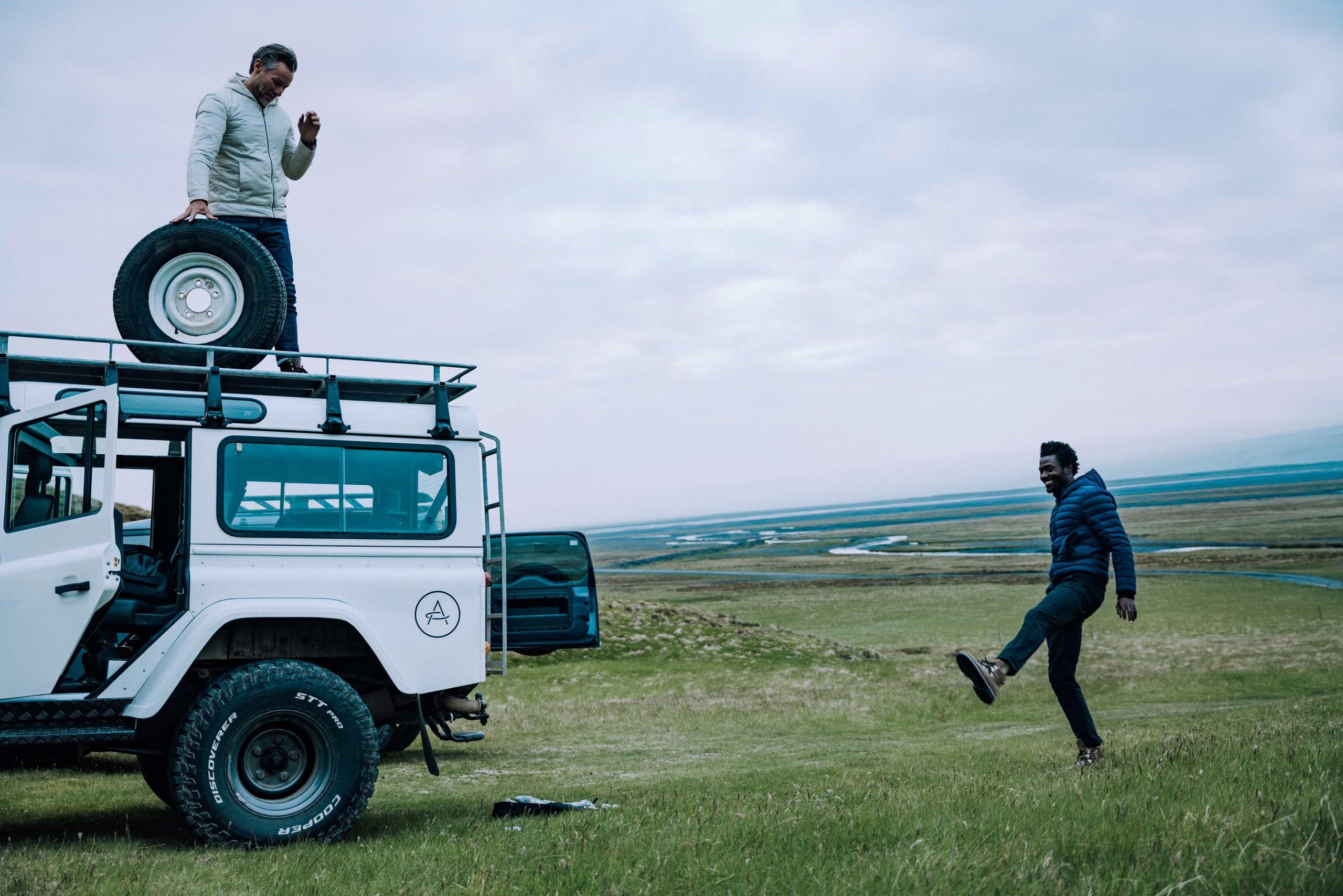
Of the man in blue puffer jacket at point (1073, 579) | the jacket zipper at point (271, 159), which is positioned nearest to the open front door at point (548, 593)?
the man in blue puffer jacket at point (1073, 579)

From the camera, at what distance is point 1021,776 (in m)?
8.24

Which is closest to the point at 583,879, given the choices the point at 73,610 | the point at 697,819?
the point at 697,819

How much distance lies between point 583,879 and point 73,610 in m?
3.84

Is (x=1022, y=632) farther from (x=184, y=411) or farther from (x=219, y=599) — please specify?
(x=184, y=411)

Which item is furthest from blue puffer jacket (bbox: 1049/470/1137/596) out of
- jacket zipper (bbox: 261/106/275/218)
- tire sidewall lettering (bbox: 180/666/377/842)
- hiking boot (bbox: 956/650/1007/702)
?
jacket zipper (bbox: 261/106/275/218)

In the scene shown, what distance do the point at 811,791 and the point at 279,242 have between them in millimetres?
6671

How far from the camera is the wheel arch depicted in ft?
21.7

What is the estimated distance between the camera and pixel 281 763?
22.7ft

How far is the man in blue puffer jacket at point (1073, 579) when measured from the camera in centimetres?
760

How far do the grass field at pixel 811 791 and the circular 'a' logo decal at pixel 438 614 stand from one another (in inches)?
55.3

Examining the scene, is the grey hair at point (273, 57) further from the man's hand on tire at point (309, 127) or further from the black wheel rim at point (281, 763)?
the black wheel rim at point (281, 763)

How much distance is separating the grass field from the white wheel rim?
371 cm

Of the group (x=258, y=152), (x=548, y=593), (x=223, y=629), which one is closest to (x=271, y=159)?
(x=258, y=152)

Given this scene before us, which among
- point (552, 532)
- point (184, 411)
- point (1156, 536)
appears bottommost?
point (1156, 536)
